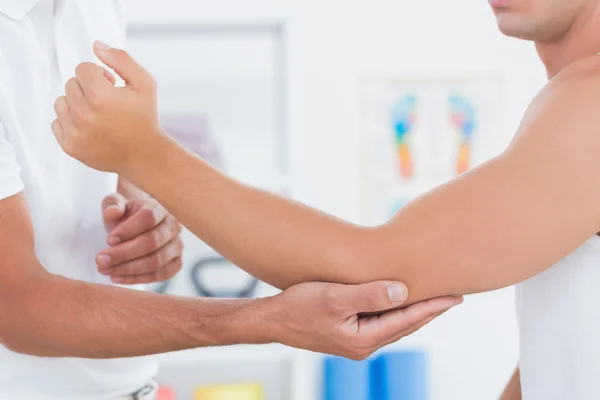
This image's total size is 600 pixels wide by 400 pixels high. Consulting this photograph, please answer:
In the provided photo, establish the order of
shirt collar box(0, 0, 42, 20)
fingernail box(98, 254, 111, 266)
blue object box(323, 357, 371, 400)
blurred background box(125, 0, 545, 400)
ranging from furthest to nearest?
1. blurred background box(125, 0, 545, 400)
2. blue object box(323, 357, 371, 400)
3. fingernail box(98, 254, 111, 266)
4. shirt collar box(0, 0, 42, 20)

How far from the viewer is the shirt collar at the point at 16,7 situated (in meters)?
→ 1.12

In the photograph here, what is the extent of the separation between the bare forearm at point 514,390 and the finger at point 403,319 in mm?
292

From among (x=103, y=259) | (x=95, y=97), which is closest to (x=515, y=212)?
(x=95, y=97)

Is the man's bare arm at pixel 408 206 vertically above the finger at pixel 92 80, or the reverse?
the finger at pixel 92 80

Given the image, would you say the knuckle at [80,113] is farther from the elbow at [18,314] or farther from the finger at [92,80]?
the elbow at [18,314]

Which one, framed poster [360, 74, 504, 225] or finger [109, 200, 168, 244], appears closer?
finger [109, 200, 168, 244]

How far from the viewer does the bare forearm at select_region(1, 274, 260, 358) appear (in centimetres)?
108

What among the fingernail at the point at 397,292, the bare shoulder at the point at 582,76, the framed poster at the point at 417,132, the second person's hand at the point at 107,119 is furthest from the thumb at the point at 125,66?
the framed poster at the point at 417,132

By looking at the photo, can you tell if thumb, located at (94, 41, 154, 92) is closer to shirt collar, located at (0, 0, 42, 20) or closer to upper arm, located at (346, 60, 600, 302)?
shirt collar, located at (0, 0, 42, 20)

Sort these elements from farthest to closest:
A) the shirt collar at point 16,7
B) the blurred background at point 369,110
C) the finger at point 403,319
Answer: the blurred background at point 369,110 → the shirt collar at point 16,7 → the finger at point 403,319

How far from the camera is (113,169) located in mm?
1047

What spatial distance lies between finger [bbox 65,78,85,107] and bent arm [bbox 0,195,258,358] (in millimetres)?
166

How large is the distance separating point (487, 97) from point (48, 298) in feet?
7.81

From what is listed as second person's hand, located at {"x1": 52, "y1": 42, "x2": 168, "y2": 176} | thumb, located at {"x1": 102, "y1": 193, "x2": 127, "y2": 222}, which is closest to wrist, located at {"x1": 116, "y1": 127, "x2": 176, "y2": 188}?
second person's hand, located at {"x1": 52, "y1": 42, "x2": 168, "y2": 176}
